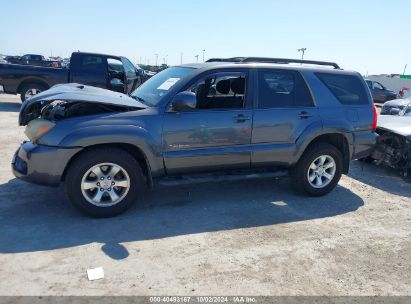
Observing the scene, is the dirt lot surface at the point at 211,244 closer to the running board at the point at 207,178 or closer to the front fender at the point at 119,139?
the running board at the point at 207,178

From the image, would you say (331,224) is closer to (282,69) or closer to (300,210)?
(300,210)

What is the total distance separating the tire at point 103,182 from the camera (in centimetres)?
407

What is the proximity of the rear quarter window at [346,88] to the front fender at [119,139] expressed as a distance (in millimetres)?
2561

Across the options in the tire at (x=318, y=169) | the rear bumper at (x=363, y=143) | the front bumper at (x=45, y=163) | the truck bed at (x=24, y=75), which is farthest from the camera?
the truck bed at (x=24, y=75)

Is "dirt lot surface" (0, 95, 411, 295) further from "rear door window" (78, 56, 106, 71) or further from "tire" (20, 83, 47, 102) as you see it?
"tire" (20, 83, 47, 102)

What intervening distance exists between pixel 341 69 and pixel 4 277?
493 centimetres

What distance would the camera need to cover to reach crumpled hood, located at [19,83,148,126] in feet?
13.4

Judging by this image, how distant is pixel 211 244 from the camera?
386 cm

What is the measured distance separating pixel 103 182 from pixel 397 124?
17.4 feet

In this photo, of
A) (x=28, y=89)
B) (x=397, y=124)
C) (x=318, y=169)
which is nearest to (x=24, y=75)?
(x=28, y=89)

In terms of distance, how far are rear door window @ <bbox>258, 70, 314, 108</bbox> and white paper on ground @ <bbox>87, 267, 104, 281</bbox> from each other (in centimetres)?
275

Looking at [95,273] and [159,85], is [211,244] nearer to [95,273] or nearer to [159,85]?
[95,273]

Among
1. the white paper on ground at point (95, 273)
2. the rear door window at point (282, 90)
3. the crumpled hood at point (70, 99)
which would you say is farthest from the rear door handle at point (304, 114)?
the white paper on ground at point (95, 273)

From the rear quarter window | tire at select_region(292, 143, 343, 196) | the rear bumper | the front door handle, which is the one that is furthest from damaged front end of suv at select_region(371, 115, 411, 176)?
the front door handle
